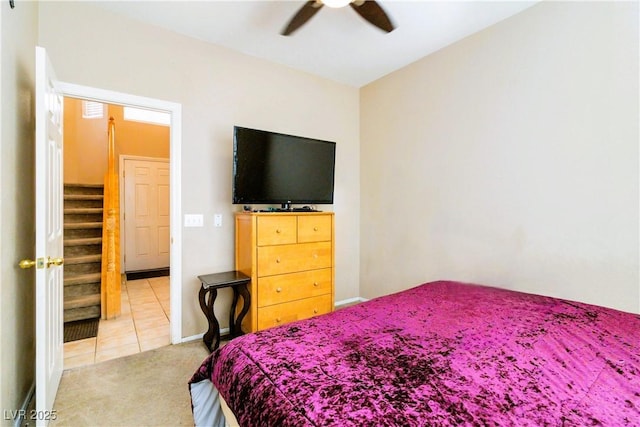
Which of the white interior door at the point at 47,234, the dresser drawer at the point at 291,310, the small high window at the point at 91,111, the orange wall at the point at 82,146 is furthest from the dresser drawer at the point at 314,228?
the small high window at the point at 91,111

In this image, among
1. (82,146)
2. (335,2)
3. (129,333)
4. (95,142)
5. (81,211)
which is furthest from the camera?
(95,142)

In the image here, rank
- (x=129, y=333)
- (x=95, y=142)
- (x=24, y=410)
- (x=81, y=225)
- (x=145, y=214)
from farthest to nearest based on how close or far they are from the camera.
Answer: (x=145, y=214), (x=95, y=142), (x=81, y=225), (x=129, y=333), (x=24, y=410)

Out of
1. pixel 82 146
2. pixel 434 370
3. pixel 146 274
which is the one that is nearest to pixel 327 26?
pixel 434 370

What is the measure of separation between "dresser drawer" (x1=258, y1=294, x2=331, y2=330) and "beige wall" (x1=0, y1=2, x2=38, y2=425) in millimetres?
1475

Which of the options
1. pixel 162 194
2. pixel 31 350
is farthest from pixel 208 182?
pixel 162 194

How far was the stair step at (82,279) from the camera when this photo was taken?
10.7 feet

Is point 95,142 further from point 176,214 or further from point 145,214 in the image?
point 176,214

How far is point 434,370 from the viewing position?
1.06 m

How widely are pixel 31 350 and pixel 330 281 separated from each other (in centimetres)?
223

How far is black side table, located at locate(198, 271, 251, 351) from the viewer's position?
2.47 meters

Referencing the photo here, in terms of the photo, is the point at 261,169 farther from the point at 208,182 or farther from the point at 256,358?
the point at 256,358

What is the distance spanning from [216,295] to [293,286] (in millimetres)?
667

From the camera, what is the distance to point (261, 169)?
2768 mm

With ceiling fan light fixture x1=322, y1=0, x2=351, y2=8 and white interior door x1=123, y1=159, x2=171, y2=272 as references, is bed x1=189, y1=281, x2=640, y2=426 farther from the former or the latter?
white interior door x1=123, y1=159, x2=171, y2=272
